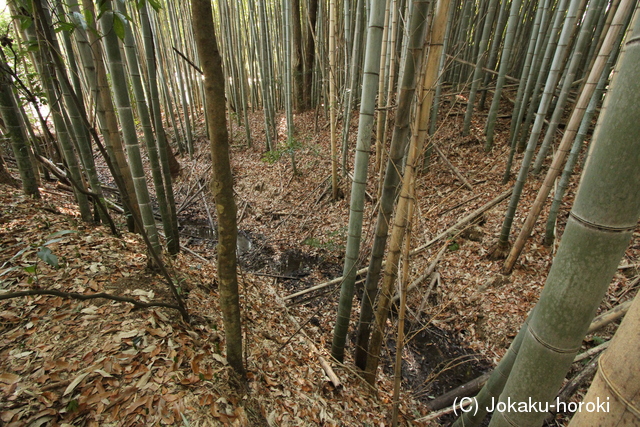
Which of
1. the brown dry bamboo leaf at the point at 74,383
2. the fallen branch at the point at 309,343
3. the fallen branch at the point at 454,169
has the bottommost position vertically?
the fallen branch at the point at 309,343

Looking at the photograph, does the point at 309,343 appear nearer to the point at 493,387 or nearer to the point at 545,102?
the point at 493,387

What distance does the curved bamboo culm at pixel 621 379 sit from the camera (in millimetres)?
542

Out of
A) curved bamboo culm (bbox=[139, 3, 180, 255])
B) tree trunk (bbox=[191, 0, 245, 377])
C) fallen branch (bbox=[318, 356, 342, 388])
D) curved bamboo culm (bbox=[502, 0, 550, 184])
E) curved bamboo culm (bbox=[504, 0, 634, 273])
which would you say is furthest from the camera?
curved bamboo culm (bbox=[502, 0, 550, 184])

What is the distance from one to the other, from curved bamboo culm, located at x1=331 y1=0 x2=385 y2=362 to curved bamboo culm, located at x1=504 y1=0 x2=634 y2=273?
208 centimetres

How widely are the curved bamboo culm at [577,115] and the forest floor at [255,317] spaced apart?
42 cm

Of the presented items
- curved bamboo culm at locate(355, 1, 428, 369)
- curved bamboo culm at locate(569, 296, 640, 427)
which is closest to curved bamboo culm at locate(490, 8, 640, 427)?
curved bamboo culm at locate(569, 296, 640, 427)

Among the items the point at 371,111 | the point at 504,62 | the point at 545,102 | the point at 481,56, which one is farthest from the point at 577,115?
the point at 481,56

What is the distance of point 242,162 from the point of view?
890 centimetres

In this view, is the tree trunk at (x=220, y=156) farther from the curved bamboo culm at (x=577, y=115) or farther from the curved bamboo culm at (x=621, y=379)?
the curved bamboo culm at (x=577, y=115)

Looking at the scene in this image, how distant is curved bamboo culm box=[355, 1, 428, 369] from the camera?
1662mm

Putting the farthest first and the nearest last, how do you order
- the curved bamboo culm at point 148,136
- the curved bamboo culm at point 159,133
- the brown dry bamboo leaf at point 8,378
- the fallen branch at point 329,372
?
the curved bamboo culm at point 159,133
the fallen branch at point 329,372
the curved bamboo culm at point 148,136
the brown dry bamboo leaf at point 8,378

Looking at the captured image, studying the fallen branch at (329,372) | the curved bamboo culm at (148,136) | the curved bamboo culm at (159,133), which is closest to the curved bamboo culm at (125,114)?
the curved bamboo culm at (148,136)

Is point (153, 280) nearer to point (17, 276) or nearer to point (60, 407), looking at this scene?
point (17, 276)

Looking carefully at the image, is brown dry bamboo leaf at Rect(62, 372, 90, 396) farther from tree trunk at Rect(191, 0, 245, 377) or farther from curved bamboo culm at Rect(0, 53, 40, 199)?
curved bamboo culm at Rect(0, 53, 40, 199)
